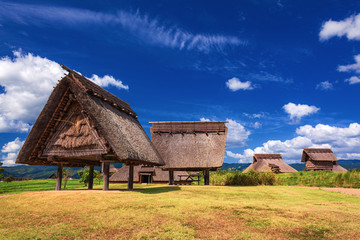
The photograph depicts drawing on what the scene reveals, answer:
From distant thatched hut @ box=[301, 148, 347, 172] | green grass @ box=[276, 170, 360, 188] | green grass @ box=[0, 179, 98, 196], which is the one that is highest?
distant thatched hut @ box=[301, 148, 347, 172]

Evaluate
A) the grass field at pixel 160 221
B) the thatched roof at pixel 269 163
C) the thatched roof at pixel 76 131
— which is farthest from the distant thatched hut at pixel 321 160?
the grass field at pixel 160 221

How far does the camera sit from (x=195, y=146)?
19.2 meters

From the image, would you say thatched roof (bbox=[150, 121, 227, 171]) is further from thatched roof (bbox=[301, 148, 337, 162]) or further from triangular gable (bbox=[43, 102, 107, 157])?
thatched roof (bbox=[301, 148, 337, 162])

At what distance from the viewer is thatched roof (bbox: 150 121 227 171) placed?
1770 cm

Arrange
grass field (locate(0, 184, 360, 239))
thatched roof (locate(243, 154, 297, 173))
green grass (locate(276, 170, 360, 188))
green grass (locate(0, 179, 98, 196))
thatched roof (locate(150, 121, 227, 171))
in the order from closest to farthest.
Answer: grass field (locate(0, 184, 360, 239)) → thatched roof (locate(150, 121, 227, 171)) → green grass (locate(276, 170, 360, 188)) → green grass (locate(0, 179, 98, 196)) → thatched roof (locate(243, 154, 297, 173))

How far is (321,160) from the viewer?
143ft

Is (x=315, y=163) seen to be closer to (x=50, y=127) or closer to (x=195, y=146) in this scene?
(x=195, y=146)

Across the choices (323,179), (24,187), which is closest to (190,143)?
(323,179)

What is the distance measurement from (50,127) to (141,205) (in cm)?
819

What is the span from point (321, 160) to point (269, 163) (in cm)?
975

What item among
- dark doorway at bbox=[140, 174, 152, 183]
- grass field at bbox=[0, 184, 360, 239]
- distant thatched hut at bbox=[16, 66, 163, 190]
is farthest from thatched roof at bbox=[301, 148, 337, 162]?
grass field at bbox=[0, 184, 360, 239]

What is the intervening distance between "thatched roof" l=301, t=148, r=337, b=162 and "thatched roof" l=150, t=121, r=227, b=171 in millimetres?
33199

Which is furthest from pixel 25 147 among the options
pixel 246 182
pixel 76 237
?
pixel 246 182

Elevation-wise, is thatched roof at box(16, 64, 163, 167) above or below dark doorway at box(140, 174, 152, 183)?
above
